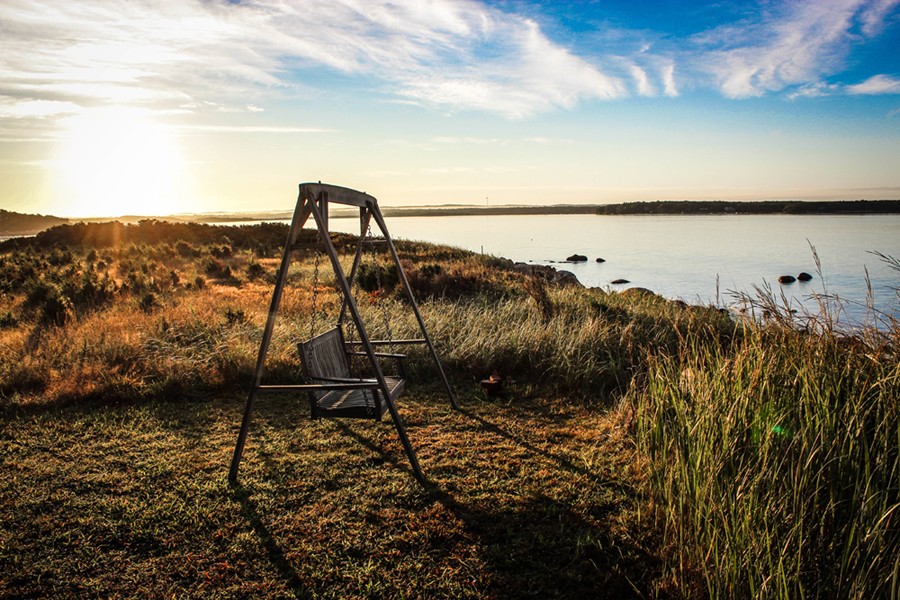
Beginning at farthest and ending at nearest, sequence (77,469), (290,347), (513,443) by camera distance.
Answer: (290,347) < (513,443) < (77,469)

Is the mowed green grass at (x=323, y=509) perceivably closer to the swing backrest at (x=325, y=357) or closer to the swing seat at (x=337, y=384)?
the swing seat at (x=337, y=384)

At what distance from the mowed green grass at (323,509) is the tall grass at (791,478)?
45 centimetres

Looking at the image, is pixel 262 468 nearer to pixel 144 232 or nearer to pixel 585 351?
pixel 585 351

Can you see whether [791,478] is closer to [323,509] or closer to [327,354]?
[323,509]

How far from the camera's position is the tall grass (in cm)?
224

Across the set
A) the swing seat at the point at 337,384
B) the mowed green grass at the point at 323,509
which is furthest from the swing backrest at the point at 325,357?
the mowed green grass at the point at 323,509

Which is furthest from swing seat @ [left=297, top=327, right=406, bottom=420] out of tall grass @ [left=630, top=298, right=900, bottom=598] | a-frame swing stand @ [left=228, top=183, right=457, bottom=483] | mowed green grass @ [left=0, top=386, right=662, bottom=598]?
tall grass @ [left=630, top=298, right=900, bottom=598]

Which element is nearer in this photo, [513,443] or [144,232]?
[513,443]

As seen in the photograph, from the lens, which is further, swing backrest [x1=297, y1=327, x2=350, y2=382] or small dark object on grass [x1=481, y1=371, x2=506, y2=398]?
small dark object on grass [x1=481, y1=371, x2=506, y2=398]

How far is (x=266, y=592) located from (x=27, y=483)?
2.71 metres

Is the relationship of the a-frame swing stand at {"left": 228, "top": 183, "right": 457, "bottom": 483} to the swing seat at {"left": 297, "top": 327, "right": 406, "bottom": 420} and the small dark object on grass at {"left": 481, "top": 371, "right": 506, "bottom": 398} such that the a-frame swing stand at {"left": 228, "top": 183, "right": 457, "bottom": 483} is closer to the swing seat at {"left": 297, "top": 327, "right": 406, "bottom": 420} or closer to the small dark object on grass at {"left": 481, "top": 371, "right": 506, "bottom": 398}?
the swing seat at {"left": 297, "top": 327, "right": 406, "bottom": 420}

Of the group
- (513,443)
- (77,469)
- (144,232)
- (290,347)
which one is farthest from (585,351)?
(144,232)

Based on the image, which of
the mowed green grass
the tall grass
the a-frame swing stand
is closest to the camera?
the tall grass

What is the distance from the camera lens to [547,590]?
288 centimetres
